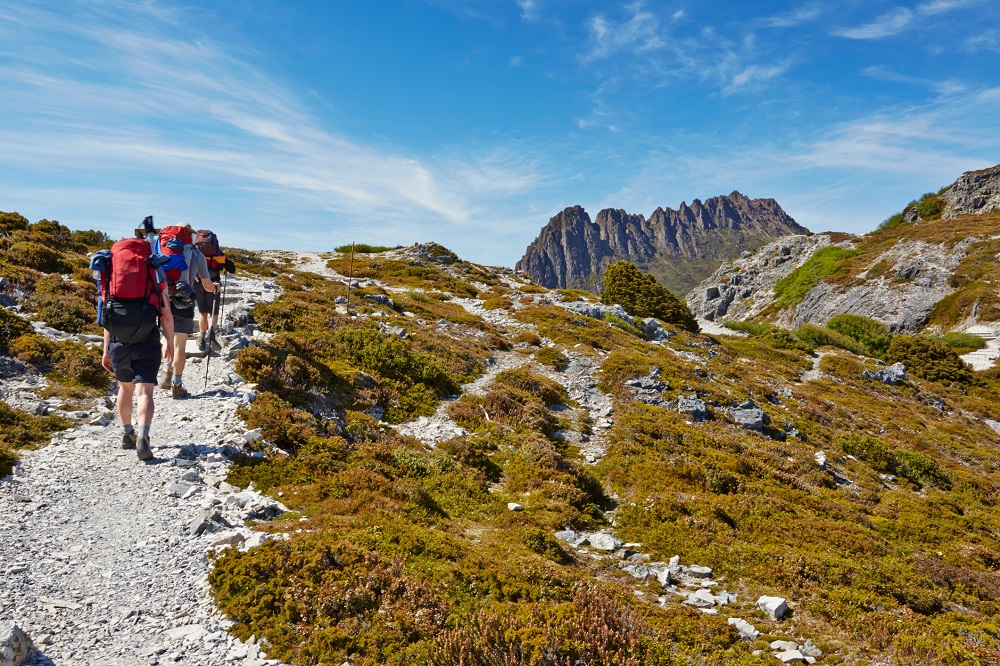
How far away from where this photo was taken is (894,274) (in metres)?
69.1

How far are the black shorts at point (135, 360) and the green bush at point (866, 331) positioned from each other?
204 feet

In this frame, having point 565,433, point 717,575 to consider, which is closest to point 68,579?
point 717,575

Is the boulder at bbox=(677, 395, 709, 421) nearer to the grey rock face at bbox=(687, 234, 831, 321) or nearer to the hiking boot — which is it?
the hiking boot

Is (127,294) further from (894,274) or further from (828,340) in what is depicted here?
(894,274)

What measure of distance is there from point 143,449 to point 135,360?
163cm

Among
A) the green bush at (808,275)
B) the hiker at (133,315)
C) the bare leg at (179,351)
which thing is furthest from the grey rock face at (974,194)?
the hiker at (133,315)

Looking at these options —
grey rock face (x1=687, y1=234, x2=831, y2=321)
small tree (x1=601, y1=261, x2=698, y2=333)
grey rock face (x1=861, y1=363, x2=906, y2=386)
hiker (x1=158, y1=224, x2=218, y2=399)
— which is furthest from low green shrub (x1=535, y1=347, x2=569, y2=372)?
grey rock face (x1=687, y1=234, x2=831, y2=321)

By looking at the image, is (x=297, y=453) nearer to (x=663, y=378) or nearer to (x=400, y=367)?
(x=400, y=367)

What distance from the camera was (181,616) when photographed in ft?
17.9

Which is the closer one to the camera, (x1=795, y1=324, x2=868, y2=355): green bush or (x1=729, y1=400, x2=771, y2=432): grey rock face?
(x1=729, y1=400, x2=771, y2=432): grey rock face

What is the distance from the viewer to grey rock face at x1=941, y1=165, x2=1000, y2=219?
84.6m

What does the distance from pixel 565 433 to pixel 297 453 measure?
932 centimetres

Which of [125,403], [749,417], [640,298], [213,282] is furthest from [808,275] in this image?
[125,403]

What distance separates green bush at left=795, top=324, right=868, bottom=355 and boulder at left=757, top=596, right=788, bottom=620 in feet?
164
